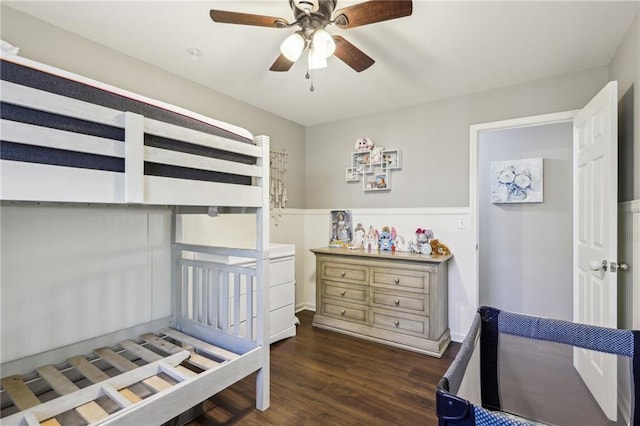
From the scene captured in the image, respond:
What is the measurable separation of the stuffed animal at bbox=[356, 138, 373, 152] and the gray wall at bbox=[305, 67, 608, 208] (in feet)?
0.28

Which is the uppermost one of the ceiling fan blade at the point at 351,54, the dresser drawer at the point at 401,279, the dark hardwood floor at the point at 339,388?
the ceiling fan blade at the point at 351,54

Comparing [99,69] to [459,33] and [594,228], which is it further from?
[594,228]

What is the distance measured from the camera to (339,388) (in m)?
2.02

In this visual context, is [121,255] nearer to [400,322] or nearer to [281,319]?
[281,319]

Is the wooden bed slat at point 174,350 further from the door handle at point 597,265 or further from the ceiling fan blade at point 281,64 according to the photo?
the door handle at point 597,265

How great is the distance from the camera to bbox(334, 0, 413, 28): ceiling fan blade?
1.34 m

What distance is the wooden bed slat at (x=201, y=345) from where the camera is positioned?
1.74 metres

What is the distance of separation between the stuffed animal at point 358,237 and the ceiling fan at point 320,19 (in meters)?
2.00

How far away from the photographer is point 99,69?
2.03 m

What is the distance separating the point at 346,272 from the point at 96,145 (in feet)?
7.67

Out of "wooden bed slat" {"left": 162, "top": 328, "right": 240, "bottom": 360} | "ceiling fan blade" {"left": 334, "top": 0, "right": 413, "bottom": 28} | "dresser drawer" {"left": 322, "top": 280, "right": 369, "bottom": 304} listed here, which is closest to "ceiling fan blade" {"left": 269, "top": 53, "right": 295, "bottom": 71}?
"ceiling fan blade" {"left": 334, "top": 0, "right": 413, "bottom": 28}

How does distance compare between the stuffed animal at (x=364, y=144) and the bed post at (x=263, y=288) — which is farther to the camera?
the stuffed animal at (x=364, y=144)

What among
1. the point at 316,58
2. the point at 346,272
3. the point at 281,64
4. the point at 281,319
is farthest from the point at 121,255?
the point at 346,272

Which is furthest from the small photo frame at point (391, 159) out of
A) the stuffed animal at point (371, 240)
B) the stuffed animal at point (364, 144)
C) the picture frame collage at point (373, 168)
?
the stuffed animal at point (371, 240)
